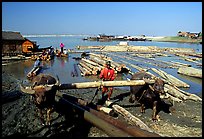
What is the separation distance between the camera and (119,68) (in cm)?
2133

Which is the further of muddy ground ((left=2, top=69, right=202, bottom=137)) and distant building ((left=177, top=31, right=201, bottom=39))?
distant building ((left=177, top=31, right=201, bottom=39))

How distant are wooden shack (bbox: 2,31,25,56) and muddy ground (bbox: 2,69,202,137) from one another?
19.7 metres

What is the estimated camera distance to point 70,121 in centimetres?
916

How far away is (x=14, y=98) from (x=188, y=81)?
1433 centimetres

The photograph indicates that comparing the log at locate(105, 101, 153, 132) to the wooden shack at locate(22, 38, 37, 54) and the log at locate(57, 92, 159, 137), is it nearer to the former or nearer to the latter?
the log at locate(57, 92, 159, 137)

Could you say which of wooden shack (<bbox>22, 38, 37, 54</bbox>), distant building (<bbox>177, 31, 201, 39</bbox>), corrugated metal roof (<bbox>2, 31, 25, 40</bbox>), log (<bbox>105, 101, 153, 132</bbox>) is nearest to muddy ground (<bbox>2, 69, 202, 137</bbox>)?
log (<bbox>105, 101, 153, 132</bbox>)

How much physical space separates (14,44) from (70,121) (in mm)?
24575

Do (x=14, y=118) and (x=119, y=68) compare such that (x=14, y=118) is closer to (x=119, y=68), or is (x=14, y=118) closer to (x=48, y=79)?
(x=48, y=79)

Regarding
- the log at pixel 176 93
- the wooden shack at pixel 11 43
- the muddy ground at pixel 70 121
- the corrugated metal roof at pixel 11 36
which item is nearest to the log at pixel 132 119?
the muddy ground at pixel 70 121

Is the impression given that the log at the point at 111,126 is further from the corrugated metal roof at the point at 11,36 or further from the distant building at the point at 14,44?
the corrugated metal roof at the point at 11,36

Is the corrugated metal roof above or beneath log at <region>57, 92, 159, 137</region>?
above

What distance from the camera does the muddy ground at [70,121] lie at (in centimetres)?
812

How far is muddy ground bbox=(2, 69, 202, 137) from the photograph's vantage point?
26.6ft

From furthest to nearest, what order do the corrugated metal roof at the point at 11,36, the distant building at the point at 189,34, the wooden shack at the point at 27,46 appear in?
the distant building at the point at 189,34 < the wooden shack at the point at 27,46 < the corrugated metal roof at the point at 11,36
